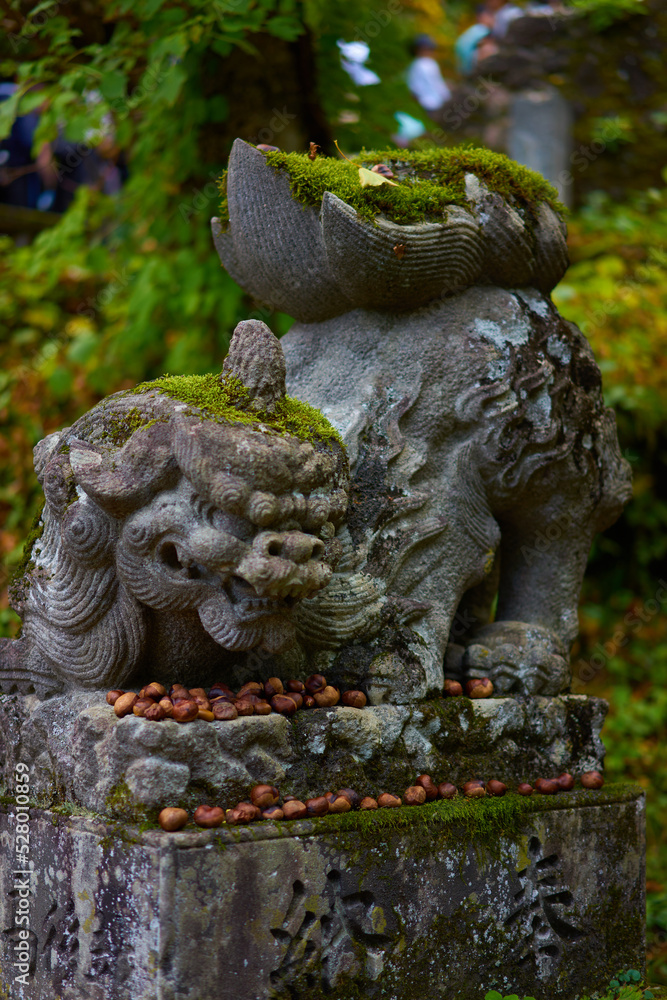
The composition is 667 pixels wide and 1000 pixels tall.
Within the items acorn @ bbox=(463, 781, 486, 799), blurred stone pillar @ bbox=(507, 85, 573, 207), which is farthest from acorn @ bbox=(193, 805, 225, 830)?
blurred stone pillar @ bbox=(507, 85, 573, 207)

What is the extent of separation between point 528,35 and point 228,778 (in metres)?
8.34

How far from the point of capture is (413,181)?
301cm

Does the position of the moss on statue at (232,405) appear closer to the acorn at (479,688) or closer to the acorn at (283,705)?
the acorn at (283,705)

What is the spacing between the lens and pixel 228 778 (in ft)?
7.25

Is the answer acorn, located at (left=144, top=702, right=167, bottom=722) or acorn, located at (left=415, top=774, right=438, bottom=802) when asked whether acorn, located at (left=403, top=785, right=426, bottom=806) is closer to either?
acorn, located at (left=415, top=774, right=438, bottom=802)

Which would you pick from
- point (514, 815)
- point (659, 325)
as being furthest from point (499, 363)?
point (659, 325)

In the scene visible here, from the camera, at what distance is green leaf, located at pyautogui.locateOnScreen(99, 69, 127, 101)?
4.07 meters

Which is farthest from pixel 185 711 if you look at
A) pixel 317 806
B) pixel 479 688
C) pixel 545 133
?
pixel 545 133

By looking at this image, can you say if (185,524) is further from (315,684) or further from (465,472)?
(465,472)

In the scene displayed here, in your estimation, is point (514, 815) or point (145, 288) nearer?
point (514, 815)

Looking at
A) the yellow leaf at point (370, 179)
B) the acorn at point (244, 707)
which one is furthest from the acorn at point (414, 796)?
the yellow leaf at point (370, 179)

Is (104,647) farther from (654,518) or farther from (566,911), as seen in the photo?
(654,518)

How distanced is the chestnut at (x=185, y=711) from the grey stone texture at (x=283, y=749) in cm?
2

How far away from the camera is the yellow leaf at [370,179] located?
283cm
